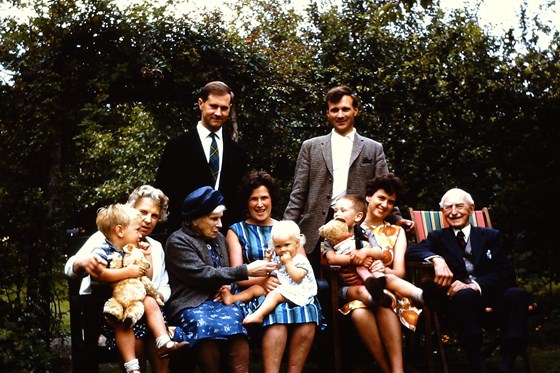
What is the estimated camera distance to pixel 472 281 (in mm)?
4574

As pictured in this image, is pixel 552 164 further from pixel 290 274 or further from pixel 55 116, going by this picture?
pixel 55 116

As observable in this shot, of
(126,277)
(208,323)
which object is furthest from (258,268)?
(126,277)

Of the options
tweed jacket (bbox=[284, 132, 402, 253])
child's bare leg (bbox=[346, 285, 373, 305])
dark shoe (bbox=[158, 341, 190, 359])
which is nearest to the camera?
dark shoe (bbox=[158, 341, 190, 359])

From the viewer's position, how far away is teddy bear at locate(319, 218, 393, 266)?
179 inches

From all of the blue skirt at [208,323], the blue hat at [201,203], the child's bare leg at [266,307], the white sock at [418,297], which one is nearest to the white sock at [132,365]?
the blue skirt at [208,323]

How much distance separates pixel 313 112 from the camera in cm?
740

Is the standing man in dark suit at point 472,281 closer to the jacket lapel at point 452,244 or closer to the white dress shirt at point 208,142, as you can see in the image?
the jacket lapel at point 452,244

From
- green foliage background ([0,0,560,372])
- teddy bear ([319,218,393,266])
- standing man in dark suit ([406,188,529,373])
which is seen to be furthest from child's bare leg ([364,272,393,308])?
green foliage background ([0,0,560,372])

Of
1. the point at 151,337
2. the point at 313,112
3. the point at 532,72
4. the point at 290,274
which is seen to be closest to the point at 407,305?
the point at 290,274

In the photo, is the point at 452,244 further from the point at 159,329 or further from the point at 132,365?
the point at 132,365

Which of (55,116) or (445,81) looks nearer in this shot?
(55,116)

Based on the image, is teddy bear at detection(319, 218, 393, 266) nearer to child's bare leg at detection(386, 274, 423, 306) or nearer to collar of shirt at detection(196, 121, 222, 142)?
child's bare leg at detection(386, 274, 423, 306)

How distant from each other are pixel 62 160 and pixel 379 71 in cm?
320

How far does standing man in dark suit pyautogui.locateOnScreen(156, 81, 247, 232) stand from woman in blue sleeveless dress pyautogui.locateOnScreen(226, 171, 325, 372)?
25 cm
